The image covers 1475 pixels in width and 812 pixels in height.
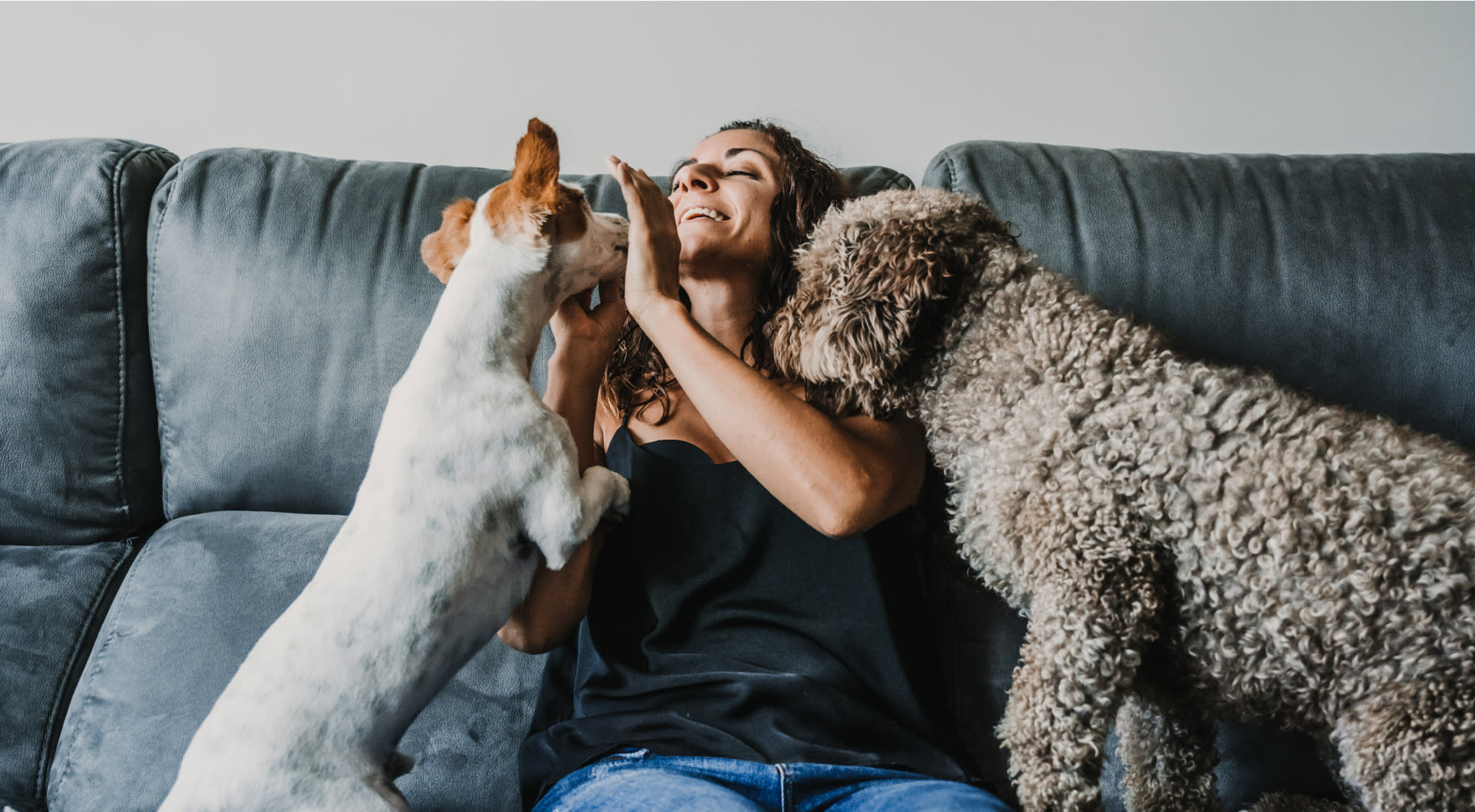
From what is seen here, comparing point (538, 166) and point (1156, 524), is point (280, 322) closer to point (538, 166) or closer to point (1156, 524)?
point (538, 166)

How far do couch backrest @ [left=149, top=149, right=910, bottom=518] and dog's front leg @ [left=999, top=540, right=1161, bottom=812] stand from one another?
108 cm

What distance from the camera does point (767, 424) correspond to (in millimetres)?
1271

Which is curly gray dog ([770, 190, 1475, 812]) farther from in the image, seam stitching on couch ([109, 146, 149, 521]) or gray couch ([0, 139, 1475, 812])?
seam stitching on couch ([109, 146, 149, 521])

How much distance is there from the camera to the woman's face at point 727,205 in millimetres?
1579

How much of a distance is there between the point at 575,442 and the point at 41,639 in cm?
119

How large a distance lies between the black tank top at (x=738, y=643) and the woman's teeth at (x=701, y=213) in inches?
16.3

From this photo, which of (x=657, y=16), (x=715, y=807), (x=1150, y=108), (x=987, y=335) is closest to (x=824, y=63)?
(x=657, y=16)

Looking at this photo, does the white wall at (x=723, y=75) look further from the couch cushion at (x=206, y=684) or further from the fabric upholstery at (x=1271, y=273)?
the couch cushion at (x=206, y=684)

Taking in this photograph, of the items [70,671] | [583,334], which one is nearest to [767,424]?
[583,334]

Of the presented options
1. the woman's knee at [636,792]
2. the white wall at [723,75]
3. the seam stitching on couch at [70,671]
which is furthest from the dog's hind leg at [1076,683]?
the seam stitching on couch at [70,671]

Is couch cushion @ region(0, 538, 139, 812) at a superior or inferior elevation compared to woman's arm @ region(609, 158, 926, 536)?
inferior

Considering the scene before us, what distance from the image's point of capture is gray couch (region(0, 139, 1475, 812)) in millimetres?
1642

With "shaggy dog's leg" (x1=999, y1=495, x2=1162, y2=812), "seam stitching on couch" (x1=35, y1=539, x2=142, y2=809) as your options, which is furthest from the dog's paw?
"seam stitching on couch" (x1=35, y1=539, x2=142, y2=809)

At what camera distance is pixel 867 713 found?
1278 mm
